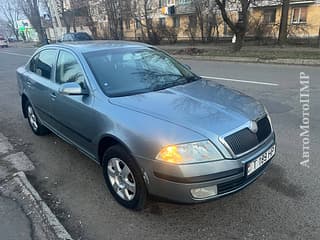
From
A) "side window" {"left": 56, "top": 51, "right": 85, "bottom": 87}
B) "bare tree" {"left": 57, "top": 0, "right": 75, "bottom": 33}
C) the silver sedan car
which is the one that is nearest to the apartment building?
the silver sedan car

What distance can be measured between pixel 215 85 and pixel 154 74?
75 centimetres

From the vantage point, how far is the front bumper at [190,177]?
89.8 inches

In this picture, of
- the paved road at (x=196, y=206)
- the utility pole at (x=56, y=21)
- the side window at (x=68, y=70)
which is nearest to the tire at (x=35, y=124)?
the paved road at (x=196, y=206)

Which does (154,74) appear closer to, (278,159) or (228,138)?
(228,138)

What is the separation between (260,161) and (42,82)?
3.22 metres

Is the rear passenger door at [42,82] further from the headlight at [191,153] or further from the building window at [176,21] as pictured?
the building window at [176,21]

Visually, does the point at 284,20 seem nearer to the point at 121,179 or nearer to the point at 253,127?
the point at 253,127

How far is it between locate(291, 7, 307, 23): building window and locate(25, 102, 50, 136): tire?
2395cm

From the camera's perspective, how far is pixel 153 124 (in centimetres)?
247

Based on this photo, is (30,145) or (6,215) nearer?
(6,215)

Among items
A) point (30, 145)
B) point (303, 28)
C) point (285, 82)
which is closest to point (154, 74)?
point (30, 145)

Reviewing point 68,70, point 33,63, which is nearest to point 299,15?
point 33,63

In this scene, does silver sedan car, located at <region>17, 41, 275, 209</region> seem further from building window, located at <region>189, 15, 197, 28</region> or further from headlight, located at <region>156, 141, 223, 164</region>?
building window, located at <region>189, 15, 197, 28</region>

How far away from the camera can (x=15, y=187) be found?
11.0 feet
